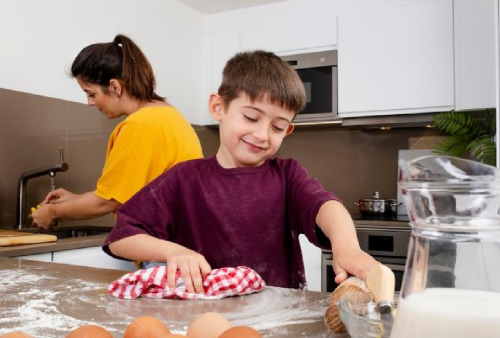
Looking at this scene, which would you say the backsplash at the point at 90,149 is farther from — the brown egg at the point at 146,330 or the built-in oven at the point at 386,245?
the brown egg at the point at 146,330

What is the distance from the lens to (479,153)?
2438mm

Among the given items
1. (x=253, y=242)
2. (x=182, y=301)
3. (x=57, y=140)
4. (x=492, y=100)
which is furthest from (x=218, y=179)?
(x=492, y=100)

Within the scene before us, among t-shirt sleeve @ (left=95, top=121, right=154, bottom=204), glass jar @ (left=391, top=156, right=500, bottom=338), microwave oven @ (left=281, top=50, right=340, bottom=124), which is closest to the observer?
glass jar @ (left=391, top=156, right=500, bottom=338)

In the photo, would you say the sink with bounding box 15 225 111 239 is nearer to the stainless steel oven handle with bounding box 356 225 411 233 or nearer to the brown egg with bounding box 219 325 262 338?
the stainless steel oven handle with bounding box 356 225 411 233

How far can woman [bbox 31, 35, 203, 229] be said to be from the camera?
1.48 m

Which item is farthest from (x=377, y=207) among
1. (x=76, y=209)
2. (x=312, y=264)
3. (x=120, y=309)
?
(x=120, y=309)

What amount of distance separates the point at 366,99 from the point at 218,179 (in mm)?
1870

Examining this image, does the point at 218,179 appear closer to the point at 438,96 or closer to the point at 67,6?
the point at 67,6

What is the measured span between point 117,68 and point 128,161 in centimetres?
36

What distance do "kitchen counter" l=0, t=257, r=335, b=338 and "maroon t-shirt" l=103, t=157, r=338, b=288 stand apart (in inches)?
9.7

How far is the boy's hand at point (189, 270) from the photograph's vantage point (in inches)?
31.0

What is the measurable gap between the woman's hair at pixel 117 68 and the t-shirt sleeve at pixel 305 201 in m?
0.70

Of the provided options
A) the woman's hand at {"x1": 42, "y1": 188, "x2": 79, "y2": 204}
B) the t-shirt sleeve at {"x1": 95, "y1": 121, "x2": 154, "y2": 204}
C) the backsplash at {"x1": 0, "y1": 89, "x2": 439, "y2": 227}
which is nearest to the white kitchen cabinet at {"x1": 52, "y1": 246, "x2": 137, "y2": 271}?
the woman's hand at {"x1": 42, "y1": 188, "x2": 79, "y2": 204}

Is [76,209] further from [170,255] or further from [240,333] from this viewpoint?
[240,333]
